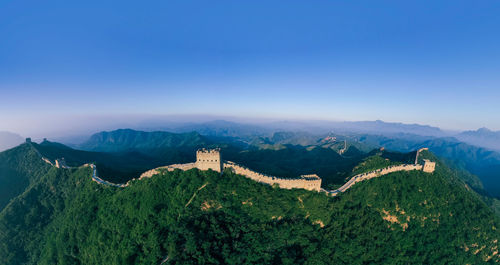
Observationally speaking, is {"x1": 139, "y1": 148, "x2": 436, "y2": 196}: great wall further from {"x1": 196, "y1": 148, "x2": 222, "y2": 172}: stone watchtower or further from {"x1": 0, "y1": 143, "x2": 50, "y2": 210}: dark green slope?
{"x1": 0, "y1": 143, "x2": 50, "y2": 210}: dark green slope

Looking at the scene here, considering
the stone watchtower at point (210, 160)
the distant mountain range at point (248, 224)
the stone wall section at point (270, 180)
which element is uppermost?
the stone watchtower at point (210, 160)

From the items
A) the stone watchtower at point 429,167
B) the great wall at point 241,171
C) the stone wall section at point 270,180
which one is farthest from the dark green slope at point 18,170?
the stone watchtower at point 429,167

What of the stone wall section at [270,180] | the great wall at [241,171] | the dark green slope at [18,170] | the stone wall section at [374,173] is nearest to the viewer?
the great wall at [241,171]

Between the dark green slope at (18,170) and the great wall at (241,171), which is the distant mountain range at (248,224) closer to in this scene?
the great wall at (241,171)

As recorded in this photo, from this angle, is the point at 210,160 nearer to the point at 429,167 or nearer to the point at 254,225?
the point at 254,225

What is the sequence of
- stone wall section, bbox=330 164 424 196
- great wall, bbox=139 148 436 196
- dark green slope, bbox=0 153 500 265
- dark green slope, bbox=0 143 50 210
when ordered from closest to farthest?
dark green slope, bbox=0 153 500 265, great wall, bbox=139 148 436 196, stone wall section, bbox=330 164 424 196, dark green slope, bbox=0 143 50 210

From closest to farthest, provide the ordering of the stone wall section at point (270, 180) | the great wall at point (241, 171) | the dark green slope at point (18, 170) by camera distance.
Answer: the great wall at point (241, 171), the stone wall section at point (270, 180), the dark green slope at point (18, 170)

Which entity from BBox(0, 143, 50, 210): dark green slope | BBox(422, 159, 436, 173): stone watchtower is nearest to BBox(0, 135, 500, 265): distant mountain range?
BBox(422, 159, 436, 173): stone watchtower
